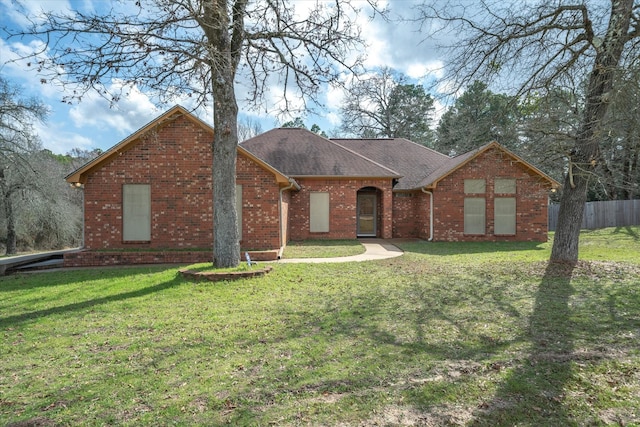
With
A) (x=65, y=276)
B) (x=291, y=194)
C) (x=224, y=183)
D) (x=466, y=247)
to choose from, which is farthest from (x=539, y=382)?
(x=291, y=194)

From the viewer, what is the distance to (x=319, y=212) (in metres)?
17.5

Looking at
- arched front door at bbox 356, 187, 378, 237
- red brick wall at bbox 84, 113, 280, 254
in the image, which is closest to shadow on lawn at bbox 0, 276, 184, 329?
red brick wall at bbox 84, 113, 280, 254

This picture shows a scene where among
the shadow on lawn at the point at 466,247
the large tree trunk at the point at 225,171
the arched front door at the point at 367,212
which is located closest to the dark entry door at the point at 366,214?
the arched front door at the point at 367,212

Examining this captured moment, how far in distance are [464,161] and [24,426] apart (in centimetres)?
1638

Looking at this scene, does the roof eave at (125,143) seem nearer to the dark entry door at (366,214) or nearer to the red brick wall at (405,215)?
the dark entry door at (366,214)

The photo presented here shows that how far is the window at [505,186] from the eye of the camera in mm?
16828

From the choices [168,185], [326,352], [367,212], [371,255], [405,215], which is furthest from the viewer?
[367,212]

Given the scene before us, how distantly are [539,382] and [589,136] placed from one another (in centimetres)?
704

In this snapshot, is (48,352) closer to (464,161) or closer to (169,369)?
(169,369)

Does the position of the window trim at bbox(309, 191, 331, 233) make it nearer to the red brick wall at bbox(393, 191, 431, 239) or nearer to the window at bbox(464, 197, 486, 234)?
the red brick wall at bbox(393, 191, 431, 239)

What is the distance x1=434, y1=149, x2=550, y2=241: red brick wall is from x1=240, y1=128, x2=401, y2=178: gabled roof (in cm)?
247

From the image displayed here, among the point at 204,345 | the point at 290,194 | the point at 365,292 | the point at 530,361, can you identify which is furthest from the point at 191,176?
the point at 530,361

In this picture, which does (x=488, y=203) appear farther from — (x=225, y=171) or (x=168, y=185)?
(x=168, y=185)

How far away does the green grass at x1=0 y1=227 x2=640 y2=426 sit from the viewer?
313 cm
